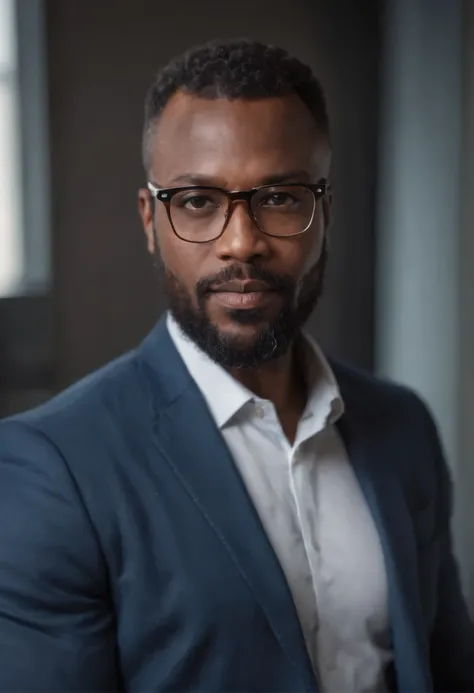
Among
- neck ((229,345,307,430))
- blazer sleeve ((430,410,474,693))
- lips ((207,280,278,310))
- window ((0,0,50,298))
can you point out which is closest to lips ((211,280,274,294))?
A: lips ((207,280,278,310))

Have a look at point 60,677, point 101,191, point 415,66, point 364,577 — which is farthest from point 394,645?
point 415,66

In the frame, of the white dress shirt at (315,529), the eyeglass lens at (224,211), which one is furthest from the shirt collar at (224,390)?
the eyeglass lens at (224,211)

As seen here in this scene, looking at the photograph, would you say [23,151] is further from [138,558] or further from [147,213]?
[138,558]

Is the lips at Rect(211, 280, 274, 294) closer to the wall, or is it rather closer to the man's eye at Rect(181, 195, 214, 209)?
the man's eye at Rect(181, 195, 214, 209)

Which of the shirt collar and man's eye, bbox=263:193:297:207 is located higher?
man's eye, bbox=263:193:297:207

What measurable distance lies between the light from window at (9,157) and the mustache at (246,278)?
8.5 inches

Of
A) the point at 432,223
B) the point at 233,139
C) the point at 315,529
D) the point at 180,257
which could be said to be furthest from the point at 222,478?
the point at 432,223

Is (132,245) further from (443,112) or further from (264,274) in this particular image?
(443,112)

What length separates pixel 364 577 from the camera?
77cm

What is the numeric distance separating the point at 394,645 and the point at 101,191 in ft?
1.96

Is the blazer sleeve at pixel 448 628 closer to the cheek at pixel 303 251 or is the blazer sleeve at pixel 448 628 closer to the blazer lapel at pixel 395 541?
the blazer lapel at pixel 395 541

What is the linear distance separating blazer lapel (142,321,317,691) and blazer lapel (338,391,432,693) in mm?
125

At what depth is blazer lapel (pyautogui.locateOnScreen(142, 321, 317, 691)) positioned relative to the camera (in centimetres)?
69

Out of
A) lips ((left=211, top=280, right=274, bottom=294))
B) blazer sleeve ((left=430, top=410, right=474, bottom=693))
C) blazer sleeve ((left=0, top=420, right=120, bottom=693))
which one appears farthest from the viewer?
blazer sleeve ((left=430, top=410, right=474, bottom=693))
